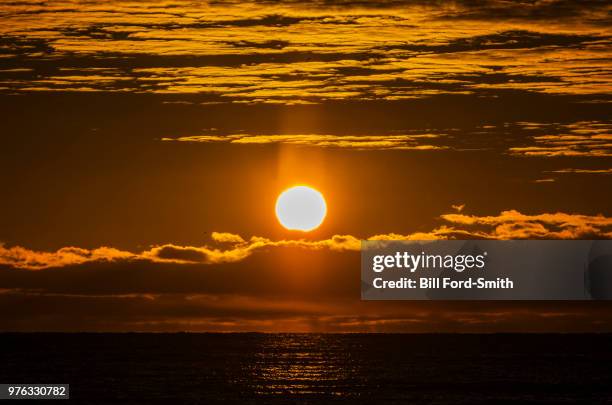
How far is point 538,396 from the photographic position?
112m

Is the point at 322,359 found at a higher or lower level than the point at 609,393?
higher

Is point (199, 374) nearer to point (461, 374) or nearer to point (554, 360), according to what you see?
point (461, 374)

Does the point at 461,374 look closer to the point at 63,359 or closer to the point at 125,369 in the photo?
the point at 125,369

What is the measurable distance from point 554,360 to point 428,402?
3546 inches

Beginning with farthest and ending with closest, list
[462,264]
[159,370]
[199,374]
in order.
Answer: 1. [159,370]
2. [199,374]
3. [462,264]

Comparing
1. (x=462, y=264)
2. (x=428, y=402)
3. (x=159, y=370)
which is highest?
(x=159, y=370)

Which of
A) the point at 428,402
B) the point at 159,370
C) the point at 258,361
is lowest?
the point at 428,402

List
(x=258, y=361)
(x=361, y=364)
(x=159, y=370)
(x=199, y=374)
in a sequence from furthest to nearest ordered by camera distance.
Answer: (x=258, y=361)
(x=361, y=364)
(x=159, y=370)
(x=199, y=374)

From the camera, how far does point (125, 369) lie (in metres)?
156

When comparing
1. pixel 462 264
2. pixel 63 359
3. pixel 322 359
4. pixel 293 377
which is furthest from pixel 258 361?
pixel 462 264

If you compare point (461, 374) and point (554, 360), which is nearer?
point (461, 374)

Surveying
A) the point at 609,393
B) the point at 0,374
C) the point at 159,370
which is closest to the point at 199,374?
the point at 159,370

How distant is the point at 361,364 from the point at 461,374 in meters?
32.5

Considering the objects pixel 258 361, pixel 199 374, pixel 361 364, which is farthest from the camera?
pixel 258 361
